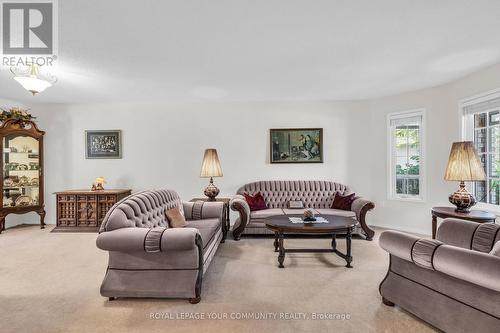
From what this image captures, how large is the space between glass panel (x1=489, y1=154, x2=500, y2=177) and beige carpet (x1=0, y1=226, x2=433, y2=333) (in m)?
1.98

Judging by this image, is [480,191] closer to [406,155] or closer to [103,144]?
[406,155]

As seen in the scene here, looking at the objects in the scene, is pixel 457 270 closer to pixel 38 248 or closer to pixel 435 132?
pixel 435 132

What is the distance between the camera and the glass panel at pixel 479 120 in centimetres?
402

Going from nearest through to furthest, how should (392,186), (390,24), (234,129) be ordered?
(390,24), (392,186), (234,129)

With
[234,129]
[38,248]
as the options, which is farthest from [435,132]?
[38,248]

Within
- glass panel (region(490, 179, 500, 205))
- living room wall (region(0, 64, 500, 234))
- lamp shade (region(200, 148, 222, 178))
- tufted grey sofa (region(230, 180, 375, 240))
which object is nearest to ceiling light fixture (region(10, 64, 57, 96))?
living room wall (region(0, 64, 500, 234))

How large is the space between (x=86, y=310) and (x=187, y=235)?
1086 mm

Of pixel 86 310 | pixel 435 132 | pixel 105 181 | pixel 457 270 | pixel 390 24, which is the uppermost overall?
pixel 390 24

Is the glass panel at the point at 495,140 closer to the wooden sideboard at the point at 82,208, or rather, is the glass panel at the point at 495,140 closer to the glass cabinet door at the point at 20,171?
the wooden sideboard at the point at 82,208

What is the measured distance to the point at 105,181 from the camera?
17.9 ft

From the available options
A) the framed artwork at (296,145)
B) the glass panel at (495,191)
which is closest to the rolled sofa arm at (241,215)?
the framed artwork at (296,145)

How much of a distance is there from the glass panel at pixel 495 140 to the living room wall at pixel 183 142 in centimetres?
222

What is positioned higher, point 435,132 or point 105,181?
point 435,132

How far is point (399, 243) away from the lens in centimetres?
210
